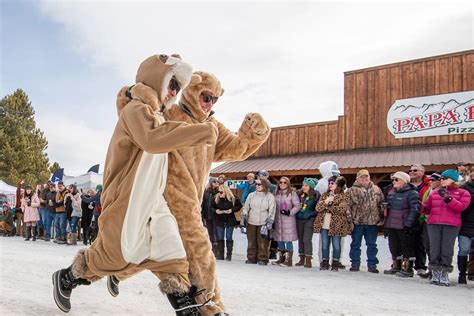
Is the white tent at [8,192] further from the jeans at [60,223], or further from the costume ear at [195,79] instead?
the costume ear at [195,79]

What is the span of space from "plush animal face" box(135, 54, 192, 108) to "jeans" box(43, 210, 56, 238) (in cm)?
1032

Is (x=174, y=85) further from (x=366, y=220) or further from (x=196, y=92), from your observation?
(x=366, y=220)

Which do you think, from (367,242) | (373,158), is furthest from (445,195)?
(373,158)

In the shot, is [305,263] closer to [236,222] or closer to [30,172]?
[236,222]

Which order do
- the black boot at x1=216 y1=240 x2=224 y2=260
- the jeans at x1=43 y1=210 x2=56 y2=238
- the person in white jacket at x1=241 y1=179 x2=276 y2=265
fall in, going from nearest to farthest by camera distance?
the person in white jacket at x1=241 y1=179 x2=276 y2=265, the black boot at x1=216 y1=240 x2=224 y2=260, the jeans at x1=43 y1=210 x2=56 y2=238

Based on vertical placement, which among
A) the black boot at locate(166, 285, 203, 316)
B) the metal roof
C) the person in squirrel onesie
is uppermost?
the metal roof

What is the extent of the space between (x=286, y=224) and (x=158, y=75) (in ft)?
17.9

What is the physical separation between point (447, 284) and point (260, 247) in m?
3.14

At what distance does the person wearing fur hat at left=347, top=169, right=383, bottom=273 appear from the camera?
6863 millimetres

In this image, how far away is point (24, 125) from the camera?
34.4 meters

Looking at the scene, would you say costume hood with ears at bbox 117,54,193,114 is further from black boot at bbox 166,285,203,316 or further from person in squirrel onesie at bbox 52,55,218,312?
black boot at bbox 166,285,203,316

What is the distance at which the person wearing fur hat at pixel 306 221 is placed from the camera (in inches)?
296

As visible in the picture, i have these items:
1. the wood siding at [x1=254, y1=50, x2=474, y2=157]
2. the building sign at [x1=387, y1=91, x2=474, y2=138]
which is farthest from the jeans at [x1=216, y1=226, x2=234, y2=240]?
the building sign at [x1=387, y1=91, x2=474, y2=138]

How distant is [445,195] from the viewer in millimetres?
5836
